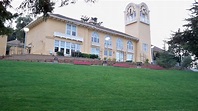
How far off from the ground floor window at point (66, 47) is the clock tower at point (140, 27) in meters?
14.7

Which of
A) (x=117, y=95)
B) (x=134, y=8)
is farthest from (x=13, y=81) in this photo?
(x=134, y=8)

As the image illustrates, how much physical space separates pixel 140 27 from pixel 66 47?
1803cm

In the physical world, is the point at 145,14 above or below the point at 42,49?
above

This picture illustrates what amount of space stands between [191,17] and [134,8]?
1955 centimetres

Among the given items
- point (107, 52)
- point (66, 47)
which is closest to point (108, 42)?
point (107, 52)

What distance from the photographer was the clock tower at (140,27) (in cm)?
4341

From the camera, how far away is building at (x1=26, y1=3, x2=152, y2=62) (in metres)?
31.0

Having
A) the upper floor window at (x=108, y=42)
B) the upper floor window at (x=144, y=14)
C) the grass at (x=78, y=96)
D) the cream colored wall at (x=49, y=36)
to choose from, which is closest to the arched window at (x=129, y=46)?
the upper floor window at (x=108, y=42)

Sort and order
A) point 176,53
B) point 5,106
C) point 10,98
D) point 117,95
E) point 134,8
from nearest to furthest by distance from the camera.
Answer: point 5,106 → point 10,98 → point 117,95 → point 176,53 → point 134,8

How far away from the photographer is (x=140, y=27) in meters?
43.8

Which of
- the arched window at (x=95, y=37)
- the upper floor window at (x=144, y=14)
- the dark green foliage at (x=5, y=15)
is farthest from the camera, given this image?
the upper floor window at (x=144, y=14)

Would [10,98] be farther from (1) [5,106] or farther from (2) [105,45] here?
(2) [105,45]

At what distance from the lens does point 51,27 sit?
30906mm

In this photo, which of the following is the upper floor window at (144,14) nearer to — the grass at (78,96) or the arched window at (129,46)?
the arched window at (129,46)
